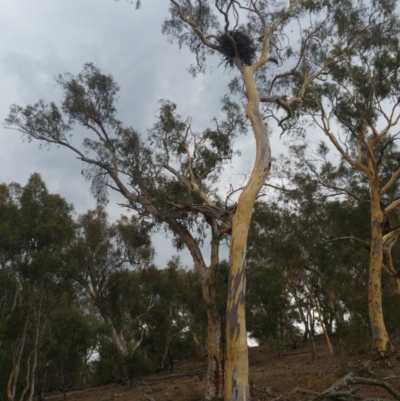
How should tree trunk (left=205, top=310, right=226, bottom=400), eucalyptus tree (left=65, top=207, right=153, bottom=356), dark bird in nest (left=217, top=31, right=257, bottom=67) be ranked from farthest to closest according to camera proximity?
eucalyptus tree (left=65, top=207, right=153, bottom=356) → tree trunk (left=205, top=310, right=226, bottom=400) → dark bird in nest (left=217, top=31, right=257, bottom=67)

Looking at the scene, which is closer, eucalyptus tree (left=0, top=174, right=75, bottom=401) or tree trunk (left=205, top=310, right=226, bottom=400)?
tree trunk (left=205, top=310, right=226, bottom=400)

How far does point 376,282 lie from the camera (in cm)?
1195

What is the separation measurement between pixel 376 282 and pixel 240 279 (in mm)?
5812

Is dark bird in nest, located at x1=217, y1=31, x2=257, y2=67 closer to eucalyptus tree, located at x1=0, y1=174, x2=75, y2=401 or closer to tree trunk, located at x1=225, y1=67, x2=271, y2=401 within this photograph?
tree trunk, located at x1=225, y1=67, x2=271, y2=401

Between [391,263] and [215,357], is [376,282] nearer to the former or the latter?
[391,263]

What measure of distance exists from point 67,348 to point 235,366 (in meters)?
17.3

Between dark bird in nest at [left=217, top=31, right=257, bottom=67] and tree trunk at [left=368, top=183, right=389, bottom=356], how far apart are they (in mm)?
5131

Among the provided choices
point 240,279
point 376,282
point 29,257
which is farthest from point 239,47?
point 29,257

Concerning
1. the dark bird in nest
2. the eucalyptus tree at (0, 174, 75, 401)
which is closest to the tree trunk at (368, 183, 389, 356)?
the dark bird in nest

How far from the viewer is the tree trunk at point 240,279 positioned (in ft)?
22.7

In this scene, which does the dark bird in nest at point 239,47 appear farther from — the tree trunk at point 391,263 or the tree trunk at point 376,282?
the tree trunk at point 391,263

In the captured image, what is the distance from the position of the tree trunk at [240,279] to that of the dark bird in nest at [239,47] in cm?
168

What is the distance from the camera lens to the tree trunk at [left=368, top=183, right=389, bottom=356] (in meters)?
11.6

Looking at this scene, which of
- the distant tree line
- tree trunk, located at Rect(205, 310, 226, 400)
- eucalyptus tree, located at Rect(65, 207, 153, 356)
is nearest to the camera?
tree trunk, located at Rect(205, 310, 226, 400)
